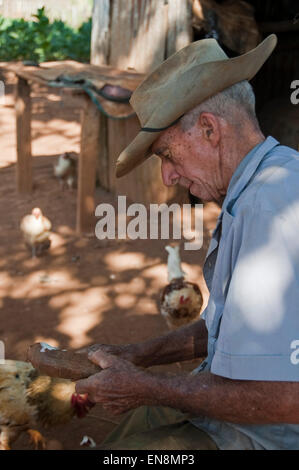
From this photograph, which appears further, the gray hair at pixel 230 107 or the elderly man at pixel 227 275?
the gray hair at pixel 230 107

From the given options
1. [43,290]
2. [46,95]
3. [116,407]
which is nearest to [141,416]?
[116,407]

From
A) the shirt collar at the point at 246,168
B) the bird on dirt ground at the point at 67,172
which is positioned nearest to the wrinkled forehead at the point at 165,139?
the shirt collar at the point at 246,168

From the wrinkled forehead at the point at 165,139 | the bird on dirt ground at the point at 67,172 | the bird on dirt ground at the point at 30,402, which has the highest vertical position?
the bird on dirt ground at the point at 67,172

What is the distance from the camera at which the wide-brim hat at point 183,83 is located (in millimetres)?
1958

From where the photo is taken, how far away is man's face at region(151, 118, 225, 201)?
2027 mm

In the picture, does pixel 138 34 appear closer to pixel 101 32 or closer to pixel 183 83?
pixel 101 32

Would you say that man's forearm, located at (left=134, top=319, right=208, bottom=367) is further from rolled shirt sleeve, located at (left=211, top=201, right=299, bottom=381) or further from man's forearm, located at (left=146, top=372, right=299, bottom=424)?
rolled shirt sleeve, located at (left=211, top=201, right=299, bottom=381)

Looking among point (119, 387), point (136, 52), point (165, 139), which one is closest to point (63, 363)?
point (119, 387)

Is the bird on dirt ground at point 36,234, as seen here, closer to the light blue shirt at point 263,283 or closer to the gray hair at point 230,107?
the gray hair at point 230,107

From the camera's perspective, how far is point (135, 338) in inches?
176

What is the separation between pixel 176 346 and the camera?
245 cm

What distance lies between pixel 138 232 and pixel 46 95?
641 cm

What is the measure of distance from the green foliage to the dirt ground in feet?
22.6

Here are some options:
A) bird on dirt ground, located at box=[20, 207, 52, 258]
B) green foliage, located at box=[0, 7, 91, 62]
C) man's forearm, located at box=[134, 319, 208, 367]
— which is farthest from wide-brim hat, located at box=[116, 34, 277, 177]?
green foliage, located at box=[0, 7, 91, 62]
